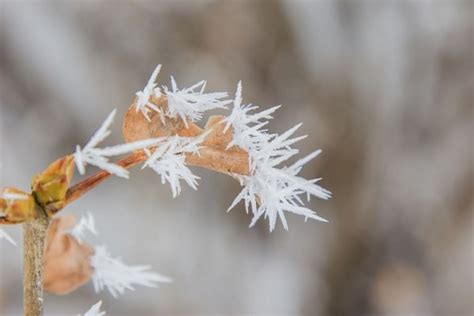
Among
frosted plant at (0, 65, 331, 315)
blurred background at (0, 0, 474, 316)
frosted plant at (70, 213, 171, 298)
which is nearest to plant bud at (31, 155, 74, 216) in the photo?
frosted plant at (0, 65, 331, 315)

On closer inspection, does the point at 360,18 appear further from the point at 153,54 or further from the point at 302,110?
the point at 153,54

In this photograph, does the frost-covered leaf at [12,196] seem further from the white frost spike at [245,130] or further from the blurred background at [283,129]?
the blurred background at [283,129]

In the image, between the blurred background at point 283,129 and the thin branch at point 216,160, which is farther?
the blurred background at point 283,129

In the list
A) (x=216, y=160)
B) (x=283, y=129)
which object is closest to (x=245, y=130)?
(x=216, y=160)

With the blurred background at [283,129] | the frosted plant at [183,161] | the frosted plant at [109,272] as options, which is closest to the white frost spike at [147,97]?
the frosted plant at [183,161]

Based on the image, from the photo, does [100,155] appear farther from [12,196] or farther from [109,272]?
[109,272]

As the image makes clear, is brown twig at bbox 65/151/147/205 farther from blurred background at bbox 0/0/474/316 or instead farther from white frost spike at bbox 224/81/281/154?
blurred background at bbox 0/0/474/316

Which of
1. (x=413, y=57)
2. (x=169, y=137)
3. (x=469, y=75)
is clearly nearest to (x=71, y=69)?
(x=413, y=57)
